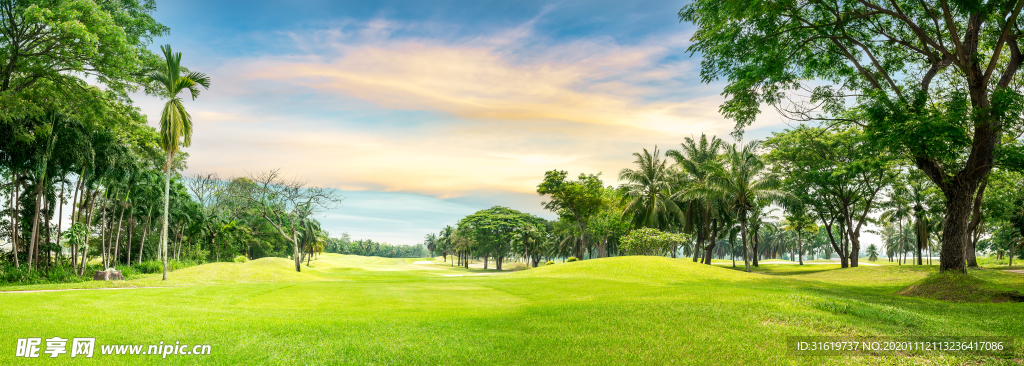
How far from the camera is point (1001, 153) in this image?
1611cm

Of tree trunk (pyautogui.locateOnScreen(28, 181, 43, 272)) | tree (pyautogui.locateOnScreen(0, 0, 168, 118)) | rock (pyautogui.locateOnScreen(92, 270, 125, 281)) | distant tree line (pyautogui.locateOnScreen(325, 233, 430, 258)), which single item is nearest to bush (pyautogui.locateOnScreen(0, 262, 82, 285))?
tree trunk (pyautogui.locateOnScreen(28, 181, 43, 272))

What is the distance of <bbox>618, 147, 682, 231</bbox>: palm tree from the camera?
43125 mm

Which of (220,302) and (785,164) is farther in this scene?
(785,164)

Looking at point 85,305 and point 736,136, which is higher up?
point 736,136

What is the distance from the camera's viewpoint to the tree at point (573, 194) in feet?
177

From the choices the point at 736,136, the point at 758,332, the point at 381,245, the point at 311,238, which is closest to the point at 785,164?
the point at 736,136

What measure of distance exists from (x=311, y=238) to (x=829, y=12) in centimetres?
6892

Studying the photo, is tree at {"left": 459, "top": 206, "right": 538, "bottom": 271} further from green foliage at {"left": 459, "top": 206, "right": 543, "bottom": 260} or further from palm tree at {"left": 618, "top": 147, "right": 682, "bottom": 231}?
palm tree at {"left": 618, "top": 147, "right": 682, "bottom": 231}

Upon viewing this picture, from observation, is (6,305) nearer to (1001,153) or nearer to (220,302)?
(220,302)

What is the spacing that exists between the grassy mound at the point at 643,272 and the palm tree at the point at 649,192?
11.8m

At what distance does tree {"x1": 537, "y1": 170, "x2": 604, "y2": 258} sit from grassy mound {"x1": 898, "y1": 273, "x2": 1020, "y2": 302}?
1542 inches

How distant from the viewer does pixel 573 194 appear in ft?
176

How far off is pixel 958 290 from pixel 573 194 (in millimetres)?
40770

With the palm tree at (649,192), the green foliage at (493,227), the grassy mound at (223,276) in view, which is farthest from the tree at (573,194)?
the grassy mound at (223,276)
